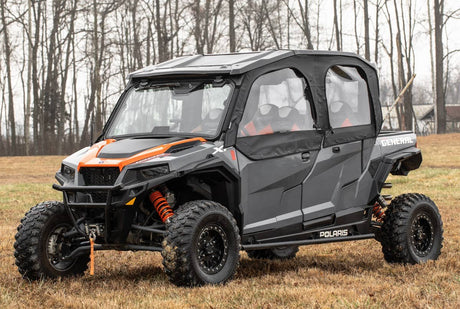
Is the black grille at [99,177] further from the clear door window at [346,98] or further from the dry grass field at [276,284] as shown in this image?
the clear door window at [346,98]

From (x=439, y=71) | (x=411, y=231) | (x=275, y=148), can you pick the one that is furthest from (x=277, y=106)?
(x=439, y=71)

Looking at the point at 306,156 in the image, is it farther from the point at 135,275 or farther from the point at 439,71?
the point at 439,71

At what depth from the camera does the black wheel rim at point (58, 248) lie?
7.42m

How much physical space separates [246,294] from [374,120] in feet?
11.2

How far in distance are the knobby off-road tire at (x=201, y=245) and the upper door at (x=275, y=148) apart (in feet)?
1.53

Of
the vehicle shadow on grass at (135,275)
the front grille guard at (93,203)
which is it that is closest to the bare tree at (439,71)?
the vehicle shadow on grass at (135,275)

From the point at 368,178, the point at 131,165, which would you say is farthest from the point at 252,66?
the point at 368,178

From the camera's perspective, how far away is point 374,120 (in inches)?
347

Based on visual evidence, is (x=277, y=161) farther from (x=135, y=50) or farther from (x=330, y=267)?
(x=135, y=50)

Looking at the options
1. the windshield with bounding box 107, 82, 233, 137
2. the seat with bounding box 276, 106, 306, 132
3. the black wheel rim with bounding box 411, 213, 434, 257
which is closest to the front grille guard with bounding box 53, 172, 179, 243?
the windshield with bounding box 107, 82, 233, 137

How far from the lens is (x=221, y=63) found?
7645 millimetres

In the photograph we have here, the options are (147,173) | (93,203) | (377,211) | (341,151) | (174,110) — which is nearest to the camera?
(147,173)

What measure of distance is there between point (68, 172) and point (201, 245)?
150cm

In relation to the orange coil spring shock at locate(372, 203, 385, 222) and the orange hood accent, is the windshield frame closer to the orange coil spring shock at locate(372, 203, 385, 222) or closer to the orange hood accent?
the orange hood accent
